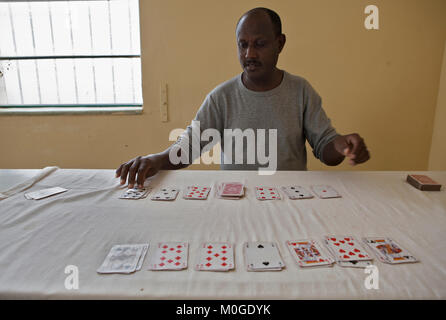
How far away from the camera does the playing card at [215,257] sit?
0.63 m

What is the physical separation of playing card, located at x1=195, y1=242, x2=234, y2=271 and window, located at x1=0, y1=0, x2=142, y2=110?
7.43ft

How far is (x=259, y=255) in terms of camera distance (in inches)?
26.3

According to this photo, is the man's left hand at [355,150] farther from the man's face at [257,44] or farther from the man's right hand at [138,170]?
the man's right hand at [138,170]

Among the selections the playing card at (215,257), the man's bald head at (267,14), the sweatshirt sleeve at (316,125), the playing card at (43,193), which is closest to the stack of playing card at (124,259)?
the playing card at (215,257)

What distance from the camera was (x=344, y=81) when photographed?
2523mm

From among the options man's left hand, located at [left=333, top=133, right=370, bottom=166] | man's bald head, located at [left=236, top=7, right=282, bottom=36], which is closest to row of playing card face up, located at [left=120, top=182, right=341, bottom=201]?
man's left hand, located at [left=333, top=133, right=370, bottom=166]

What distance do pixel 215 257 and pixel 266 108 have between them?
3.13ft

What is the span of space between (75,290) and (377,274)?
578 mm

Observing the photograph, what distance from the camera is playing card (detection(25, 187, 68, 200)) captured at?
983 mm

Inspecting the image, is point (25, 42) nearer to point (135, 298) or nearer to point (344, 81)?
point (344, 81)

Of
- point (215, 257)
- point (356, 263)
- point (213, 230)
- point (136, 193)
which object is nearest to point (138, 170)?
point (136, 193)

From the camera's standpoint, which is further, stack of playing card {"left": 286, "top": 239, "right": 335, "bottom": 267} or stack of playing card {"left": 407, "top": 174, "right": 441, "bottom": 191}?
stack of playing card {"left": 407, "top": 174, "right": 441, "bottom": 191}

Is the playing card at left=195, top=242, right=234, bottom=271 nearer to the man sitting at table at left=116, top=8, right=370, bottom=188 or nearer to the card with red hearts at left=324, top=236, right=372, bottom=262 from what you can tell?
the card with red hearts at left=324, top=236, right=372, bottom=262
